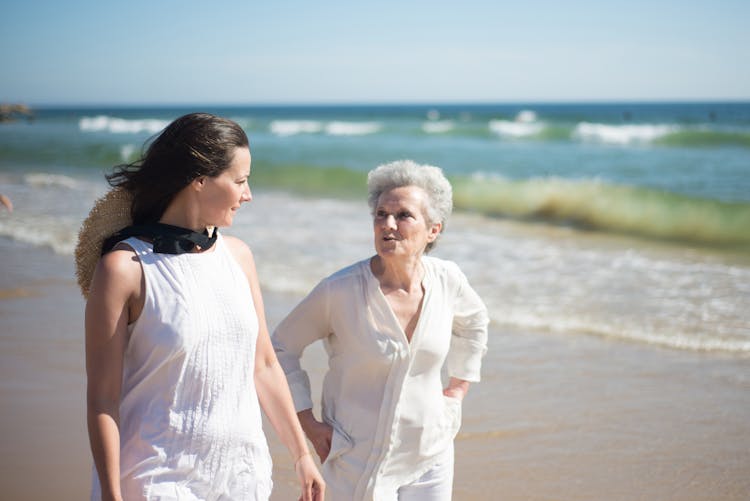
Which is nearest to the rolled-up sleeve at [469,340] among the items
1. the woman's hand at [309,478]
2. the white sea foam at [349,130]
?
the woman's hand at [309,478]

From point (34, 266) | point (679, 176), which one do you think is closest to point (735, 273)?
point (34, 266)

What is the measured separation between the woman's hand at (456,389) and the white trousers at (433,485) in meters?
0.30

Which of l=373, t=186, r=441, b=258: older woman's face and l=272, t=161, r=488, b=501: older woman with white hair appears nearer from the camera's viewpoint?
l=272, t=161, r=488, b=501: older woman with white hair

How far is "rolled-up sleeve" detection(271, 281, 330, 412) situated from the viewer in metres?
3.12

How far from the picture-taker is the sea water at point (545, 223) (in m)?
8.23

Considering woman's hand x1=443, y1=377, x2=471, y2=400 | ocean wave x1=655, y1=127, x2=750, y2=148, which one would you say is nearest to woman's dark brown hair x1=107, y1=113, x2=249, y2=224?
woman's hand x1=443, y1=377, x2=471, y2=400

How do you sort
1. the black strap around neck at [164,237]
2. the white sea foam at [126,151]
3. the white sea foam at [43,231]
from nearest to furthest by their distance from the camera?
the black strap around neck at [164,237] < the white sea foam at [43,231] < the white sea foam at [126,151]

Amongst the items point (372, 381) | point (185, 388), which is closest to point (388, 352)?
point (372, 381)

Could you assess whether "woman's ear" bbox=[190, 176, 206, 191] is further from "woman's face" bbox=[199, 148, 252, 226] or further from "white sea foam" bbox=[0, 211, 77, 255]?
"white sea foam" bbox=[0, 211, 77, 255]

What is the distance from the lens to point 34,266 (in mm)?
9656

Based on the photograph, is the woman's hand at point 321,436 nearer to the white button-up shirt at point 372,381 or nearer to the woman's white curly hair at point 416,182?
the white button-up shirt at point 372,381

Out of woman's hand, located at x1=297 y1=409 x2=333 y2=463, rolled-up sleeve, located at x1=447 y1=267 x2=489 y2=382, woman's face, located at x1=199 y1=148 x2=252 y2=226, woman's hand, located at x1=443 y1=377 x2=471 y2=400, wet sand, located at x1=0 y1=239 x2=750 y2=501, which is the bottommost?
wet sand, located at x1=0 y1=239 x2=750 y2=501

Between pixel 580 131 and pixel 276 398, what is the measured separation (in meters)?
39.0

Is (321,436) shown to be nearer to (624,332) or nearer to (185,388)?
(185,388)
